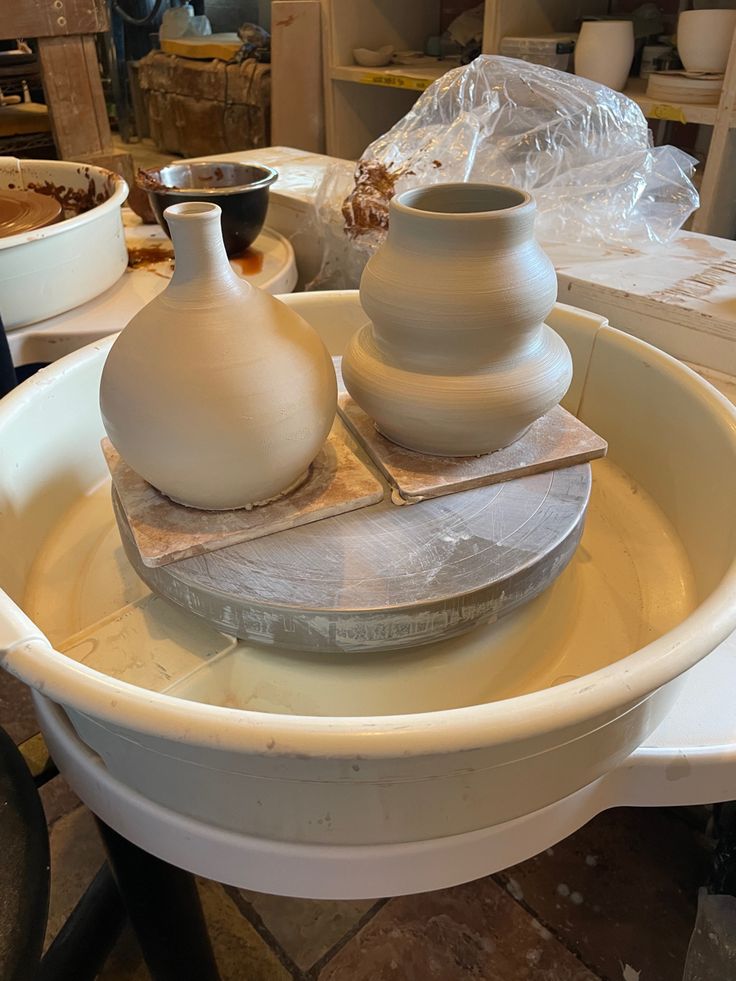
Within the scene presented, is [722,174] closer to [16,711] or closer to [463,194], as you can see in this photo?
[463,194]

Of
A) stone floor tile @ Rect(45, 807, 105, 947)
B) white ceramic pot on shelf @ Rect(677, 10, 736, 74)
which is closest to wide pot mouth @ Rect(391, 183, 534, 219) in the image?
stone floor tile @ Rect(45, 807, 105, 947)

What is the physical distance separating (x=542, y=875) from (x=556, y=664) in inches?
23.0

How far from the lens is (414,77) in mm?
2229

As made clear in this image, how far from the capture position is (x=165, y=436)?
0.58 m

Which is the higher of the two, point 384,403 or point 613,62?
point 613,62

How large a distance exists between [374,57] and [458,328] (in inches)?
91.8

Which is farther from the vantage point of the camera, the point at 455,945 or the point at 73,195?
the point at 73,195

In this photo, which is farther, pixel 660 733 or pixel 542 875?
pixel 542 875

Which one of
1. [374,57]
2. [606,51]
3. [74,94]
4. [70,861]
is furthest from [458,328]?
[374,57]

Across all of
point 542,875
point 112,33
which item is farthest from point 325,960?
point 112,33

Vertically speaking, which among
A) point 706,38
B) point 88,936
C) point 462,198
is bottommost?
point 88,936

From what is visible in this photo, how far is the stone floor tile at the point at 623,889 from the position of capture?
37.9 inches

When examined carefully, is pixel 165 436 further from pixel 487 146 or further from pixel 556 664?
pixel 487 146

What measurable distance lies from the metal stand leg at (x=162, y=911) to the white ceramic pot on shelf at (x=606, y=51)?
2.07 m
